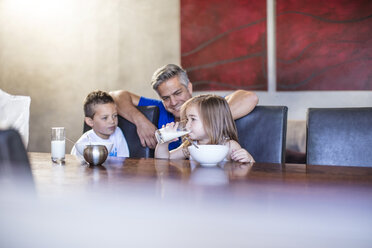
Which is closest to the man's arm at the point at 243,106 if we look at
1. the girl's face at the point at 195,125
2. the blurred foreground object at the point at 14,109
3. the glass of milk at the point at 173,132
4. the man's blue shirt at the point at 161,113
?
the girl's face at the point at 195,125

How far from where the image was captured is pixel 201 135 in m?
1.92

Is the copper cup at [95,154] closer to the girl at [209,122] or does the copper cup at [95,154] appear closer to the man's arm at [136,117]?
the girl at [209,122]

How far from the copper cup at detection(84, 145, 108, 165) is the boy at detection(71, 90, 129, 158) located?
904 mm

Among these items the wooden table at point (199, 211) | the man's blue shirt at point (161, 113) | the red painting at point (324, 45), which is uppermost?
the red painting at point (324, 45)

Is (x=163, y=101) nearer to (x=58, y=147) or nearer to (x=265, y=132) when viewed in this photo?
(x=265, y=132)

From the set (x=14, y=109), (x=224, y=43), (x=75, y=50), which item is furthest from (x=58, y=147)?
(x=75, y=50)

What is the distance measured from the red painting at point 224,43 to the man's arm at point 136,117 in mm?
1362

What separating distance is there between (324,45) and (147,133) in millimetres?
1960

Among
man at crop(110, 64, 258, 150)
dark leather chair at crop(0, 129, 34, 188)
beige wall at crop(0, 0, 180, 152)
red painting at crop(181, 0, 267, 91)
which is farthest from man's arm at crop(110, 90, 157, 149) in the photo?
dark leather chair at crop(0, 129, 34, 188)

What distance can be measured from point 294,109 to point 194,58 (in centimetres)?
107

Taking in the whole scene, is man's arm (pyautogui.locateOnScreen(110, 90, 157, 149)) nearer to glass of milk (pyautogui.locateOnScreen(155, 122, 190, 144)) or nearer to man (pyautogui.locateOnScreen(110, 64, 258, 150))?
man (pyautogui.locateOnScreen(110, 64, 258, 150))

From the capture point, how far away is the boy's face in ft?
7.75

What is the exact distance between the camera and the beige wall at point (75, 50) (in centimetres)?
400

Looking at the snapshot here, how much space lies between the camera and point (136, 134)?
231cm
